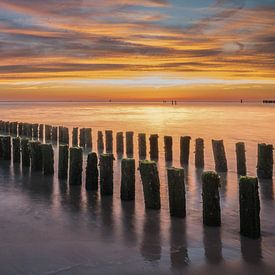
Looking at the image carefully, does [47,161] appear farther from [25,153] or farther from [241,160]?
[241,160]

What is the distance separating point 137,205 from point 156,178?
2.72ft

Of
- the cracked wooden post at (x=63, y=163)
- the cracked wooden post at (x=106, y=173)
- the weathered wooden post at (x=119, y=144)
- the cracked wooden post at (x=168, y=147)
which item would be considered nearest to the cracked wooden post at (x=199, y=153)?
the cracked wooden post at (x=168, y=147)

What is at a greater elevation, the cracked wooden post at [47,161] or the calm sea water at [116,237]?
the cracked wooden post at [47,161]

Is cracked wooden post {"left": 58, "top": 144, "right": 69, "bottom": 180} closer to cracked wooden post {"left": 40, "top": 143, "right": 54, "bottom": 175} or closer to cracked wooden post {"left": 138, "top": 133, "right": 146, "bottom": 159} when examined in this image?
cracked wooden post {"left": 40, "top": 143, "right": 54, "bottom": 175}

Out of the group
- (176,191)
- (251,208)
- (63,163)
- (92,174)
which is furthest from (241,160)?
(251,208)

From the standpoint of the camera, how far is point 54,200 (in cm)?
1017

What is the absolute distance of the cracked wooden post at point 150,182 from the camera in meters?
9.05

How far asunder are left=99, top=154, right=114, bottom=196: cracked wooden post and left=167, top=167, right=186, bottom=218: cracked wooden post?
6.57 ft

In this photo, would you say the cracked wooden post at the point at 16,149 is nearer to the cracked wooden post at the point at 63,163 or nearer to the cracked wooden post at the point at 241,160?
the cracked wooden post at the point at 63,163

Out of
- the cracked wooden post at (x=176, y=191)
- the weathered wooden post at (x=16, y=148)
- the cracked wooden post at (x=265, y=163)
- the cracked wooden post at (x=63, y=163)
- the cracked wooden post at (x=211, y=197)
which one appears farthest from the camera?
the weathered wooden post at (x=16, y=148)

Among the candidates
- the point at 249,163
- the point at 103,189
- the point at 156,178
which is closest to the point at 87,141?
the point at 249,163

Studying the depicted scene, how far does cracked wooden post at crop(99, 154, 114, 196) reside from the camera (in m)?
10.2

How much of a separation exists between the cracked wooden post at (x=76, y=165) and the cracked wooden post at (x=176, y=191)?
11.4 feet

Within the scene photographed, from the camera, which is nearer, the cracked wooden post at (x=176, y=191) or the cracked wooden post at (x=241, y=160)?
the cracked wooden post at (x=176, y=191)
